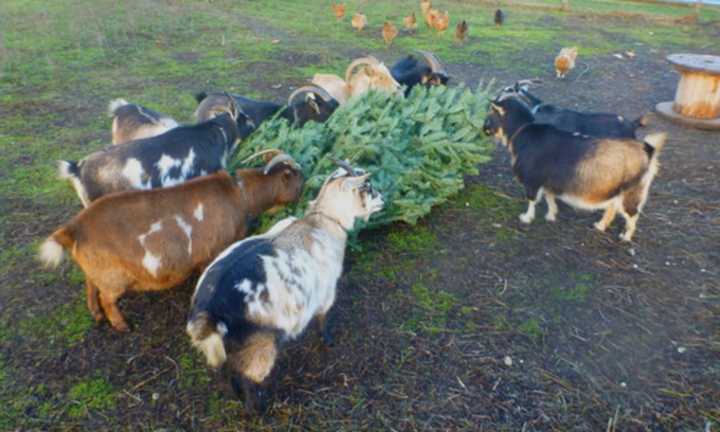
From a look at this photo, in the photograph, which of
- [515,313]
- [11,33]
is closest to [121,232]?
[515,313]

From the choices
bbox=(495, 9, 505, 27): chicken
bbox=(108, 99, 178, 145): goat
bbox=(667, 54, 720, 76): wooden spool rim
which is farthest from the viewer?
bbox=(495, 9, 505, 27): chicken

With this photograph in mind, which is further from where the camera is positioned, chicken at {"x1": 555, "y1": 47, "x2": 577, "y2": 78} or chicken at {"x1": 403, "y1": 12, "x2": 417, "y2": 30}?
chicken at {"x1": 403, "y1": 12, "x2": 417, "y2": 30}

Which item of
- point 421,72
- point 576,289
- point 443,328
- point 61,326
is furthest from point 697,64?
point 61,326

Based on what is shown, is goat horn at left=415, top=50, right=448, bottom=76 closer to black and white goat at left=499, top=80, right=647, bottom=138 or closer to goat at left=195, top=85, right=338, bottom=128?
black and white goat at left=499, top=80, right=647, bottom=138

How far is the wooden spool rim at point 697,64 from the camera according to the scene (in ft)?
28.8

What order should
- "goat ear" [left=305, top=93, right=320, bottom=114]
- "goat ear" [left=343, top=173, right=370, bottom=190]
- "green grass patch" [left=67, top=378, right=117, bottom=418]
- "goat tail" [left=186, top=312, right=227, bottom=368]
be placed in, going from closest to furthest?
"goat tail" [left=186, top=312, right=227, bottom=368] → "green grass patch" [left=67, top=378, right=117, bottom=418] → "goat ear" [left=343, top=173, right=370, bottom=190] → "goat ear" [left=305, top=93, right=320, bottom=114]

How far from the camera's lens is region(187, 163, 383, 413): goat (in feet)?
10.5

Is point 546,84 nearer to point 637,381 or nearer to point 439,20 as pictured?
point 439,20

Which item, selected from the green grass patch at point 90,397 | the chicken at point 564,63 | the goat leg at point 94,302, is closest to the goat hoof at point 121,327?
the goat leg at point 94,302

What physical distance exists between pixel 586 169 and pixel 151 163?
14.2 ft

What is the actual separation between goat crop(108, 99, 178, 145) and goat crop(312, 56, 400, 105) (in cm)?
305

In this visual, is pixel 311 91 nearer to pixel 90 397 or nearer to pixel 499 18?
pixel 90 397

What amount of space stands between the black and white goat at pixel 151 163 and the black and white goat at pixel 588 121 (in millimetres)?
3525

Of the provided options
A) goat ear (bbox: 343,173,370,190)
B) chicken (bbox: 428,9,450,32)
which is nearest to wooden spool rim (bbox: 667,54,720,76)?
goat ear (bbox: 343,173,370,190)
